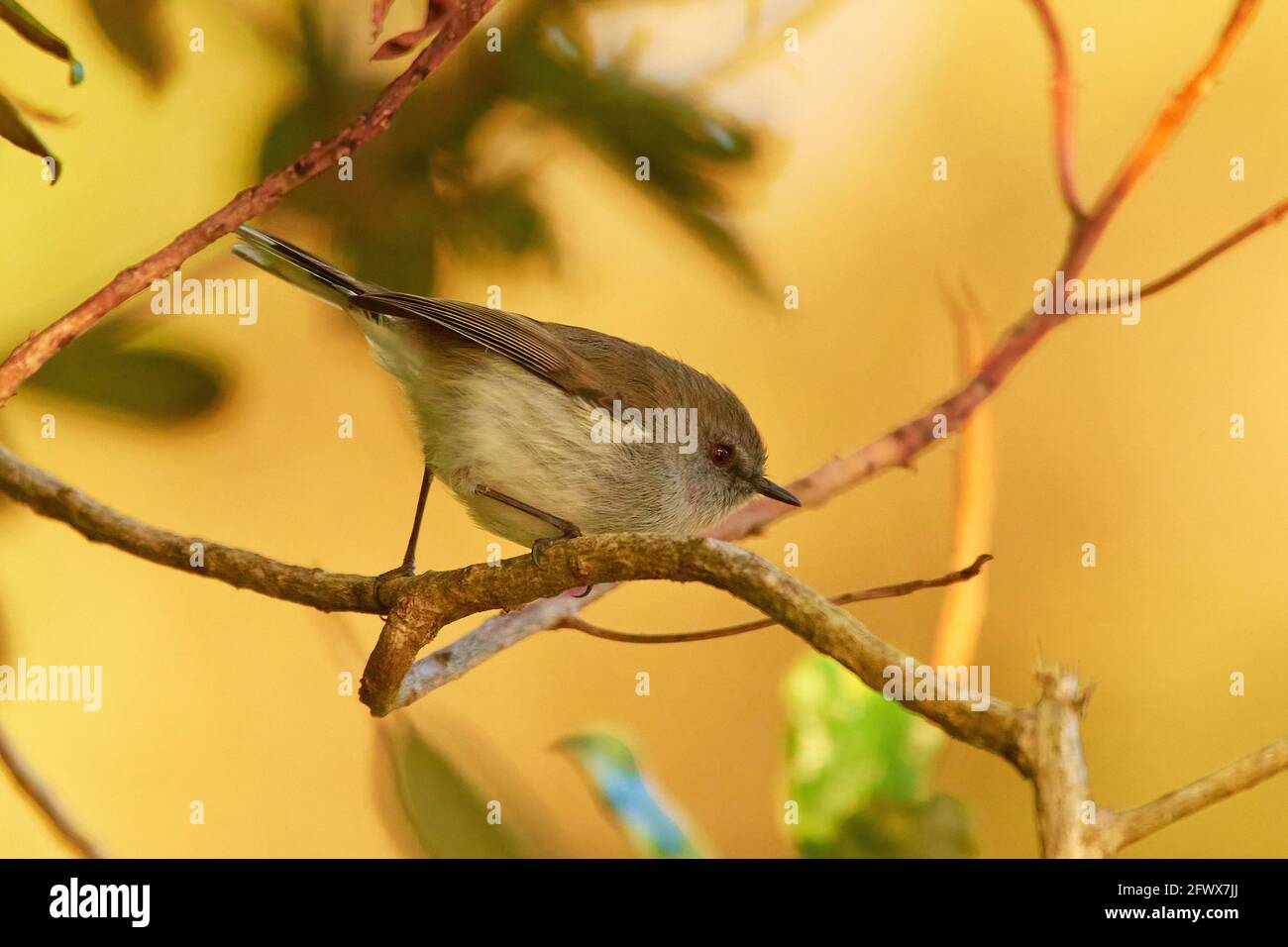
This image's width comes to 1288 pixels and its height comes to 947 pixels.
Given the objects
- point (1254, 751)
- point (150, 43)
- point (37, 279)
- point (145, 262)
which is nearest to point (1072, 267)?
point (1254, 751)

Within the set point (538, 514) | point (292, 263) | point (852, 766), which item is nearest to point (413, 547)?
point (538, 514)

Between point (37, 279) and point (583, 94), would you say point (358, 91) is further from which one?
point (37, 279)

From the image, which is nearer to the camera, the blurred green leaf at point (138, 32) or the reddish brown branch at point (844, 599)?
the reddish brown branch at point (844, 599)

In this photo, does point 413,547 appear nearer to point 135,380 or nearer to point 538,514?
point 538,514

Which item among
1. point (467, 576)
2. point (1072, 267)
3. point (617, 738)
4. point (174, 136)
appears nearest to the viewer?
point (467, 576)

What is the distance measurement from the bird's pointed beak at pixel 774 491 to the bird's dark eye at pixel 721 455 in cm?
6

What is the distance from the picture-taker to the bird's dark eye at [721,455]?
5.85 feet

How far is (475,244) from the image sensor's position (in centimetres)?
182

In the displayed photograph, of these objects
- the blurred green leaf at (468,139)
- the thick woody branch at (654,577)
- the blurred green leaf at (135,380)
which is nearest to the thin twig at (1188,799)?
the thick woody branch at (654,577)

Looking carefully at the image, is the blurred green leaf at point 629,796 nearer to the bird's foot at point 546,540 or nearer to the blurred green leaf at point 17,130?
the bird's foot at point 546,540

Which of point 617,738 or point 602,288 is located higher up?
point 602,288

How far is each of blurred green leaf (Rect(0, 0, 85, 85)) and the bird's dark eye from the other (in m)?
0.94

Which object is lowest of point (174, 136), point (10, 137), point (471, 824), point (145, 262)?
point (471, 824)

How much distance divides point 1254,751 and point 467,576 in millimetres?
739
